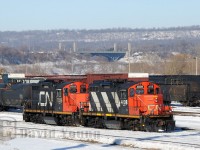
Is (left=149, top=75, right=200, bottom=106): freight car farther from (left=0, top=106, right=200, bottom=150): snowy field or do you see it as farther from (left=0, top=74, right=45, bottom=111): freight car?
(left=0, top=106, right=200, bottom=150): snowy field

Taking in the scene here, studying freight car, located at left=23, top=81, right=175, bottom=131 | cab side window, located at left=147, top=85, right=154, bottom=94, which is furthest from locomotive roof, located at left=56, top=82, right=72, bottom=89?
cab side window, located at left=147, top=85, right=154, bottom=94

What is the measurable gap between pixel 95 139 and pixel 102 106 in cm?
573

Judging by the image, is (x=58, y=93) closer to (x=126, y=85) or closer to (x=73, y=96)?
(x=73, y=96)

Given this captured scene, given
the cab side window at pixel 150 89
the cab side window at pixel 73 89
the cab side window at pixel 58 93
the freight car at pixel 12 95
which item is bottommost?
the freight car at pixel 12 95

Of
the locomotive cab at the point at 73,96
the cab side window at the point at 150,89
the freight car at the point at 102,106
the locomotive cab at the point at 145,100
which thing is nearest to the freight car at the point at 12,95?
the freight car at the point at 102,106

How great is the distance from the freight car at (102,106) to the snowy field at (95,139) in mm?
939

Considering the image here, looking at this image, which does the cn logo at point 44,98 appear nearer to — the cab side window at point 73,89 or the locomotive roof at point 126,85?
the cab side window at point 73,89

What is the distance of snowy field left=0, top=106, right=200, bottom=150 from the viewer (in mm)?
20719

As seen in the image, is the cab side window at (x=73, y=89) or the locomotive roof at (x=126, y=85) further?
the cab side window at (x=73, y=89)

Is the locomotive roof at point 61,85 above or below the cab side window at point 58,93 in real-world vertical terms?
above

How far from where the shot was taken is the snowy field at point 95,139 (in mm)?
20719

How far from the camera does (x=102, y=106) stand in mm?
28250

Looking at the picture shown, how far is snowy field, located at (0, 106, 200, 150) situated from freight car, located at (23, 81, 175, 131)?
939mm

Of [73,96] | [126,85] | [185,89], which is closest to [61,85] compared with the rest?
[73,96]
